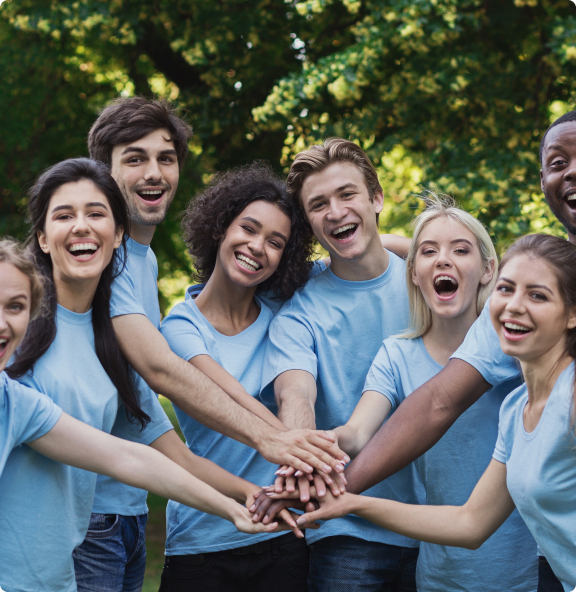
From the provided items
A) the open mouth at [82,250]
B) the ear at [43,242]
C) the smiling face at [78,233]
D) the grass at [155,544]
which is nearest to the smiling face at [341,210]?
the smiling face at [78,233]

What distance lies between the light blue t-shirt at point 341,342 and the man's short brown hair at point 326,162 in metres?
0.55

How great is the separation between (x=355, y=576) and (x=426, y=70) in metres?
5.42

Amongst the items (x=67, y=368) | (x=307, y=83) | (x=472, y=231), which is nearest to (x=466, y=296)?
(x=472, y=231)

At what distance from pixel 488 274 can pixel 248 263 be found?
3.98 feet

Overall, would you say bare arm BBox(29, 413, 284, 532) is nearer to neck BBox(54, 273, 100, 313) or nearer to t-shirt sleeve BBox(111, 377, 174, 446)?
t-shirt sleeve BBox(111, 377, 174, 446)

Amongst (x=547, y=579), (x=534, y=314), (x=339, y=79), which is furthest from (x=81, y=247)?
(x=339, y=79)

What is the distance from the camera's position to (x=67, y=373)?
9.30 ft

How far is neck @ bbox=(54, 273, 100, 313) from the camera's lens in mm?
3039

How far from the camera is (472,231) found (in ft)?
11.4

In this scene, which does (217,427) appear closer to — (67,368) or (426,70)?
(67,368)

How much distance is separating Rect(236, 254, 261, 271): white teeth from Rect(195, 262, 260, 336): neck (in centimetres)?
11

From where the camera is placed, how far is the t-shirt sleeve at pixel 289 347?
11.2ft

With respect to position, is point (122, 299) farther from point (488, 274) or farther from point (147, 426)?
point (488, 274)

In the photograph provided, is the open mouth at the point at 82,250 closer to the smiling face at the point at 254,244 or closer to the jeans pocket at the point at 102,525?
the smiling face at the point at 254,244
